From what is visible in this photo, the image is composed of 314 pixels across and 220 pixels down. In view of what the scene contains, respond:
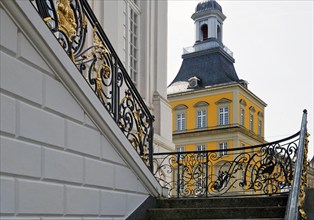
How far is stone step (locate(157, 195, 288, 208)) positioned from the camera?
16.7ft

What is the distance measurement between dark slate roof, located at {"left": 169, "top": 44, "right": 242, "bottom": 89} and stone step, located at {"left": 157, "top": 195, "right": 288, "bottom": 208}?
33.6 meters

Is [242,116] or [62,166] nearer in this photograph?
[62,166]

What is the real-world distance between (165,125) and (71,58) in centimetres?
815

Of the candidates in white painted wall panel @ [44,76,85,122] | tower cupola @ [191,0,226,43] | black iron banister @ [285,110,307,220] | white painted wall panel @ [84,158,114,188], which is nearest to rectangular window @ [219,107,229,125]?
tower cupola @ [191,0,226,43]

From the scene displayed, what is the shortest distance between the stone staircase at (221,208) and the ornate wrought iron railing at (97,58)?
2.08ft

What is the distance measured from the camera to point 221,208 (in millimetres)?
4773

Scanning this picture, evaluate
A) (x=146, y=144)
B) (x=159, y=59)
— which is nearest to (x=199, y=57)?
(x=159, y=59)

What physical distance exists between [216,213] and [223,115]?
3199cm

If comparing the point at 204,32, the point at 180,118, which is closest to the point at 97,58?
the point at 180,118

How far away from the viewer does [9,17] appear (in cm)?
297

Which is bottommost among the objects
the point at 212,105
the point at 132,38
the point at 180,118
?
the point at 132,38

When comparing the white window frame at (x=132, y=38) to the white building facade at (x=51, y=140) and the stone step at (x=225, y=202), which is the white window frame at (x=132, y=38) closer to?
the stone step at (x=225, y=202)

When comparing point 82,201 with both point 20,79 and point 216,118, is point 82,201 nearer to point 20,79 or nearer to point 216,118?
point 20,79

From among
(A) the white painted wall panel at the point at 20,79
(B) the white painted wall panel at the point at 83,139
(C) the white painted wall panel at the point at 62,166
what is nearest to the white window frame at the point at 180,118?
(B) the white painted wall panel at the point at 83,139
